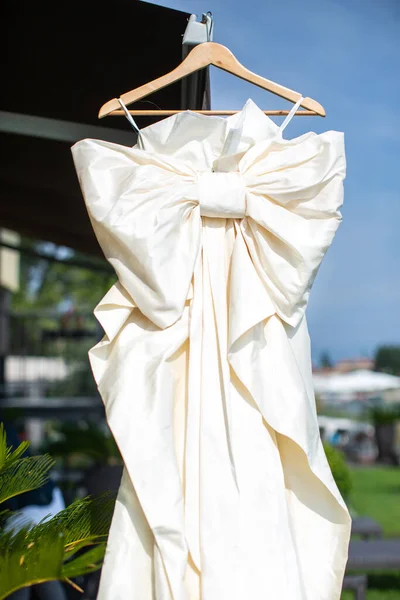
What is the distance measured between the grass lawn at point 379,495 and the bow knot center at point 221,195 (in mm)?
5754

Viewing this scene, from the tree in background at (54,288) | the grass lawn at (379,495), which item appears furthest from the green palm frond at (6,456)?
the tree in background at (54,288)

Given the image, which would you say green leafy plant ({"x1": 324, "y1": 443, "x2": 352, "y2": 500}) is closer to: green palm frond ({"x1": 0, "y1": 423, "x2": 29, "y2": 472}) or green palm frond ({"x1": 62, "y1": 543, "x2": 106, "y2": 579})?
green palm frond ({"x1": 0, "y1": 423, "x2": 29, "y2": 472})

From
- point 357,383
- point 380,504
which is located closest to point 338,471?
point 380,504

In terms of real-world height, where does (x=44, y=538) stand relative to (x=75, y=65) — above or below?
below

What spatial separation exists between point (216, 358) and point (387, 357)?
27.8m

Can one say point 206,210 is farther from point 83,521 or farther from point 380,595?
point 380,595

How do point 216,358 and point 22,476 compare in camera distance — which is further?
point 22,476

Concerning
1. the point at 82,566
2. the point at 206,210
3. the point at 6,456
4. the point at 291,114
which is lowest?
the point at 82,566

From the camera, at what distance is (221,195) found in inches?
56.9

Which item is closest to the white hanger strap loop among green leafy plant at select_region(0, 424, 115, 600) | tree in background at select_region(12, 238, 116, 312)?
green leafy plant at select_region(0, 424, 115, 600)

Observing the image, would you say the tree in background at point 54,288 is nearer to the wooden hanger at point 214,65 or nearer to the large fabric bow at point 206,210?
the wooden hanger at point 214,65

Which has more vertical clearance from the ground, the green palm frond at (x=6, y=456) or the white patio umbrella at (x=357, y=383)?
the green palm frond at (x=6, y=456)

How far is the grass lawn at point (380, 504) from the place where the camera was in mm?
4641

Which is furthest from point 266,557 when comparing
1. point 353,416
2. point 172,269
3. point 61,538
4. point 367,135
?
point 367,135
